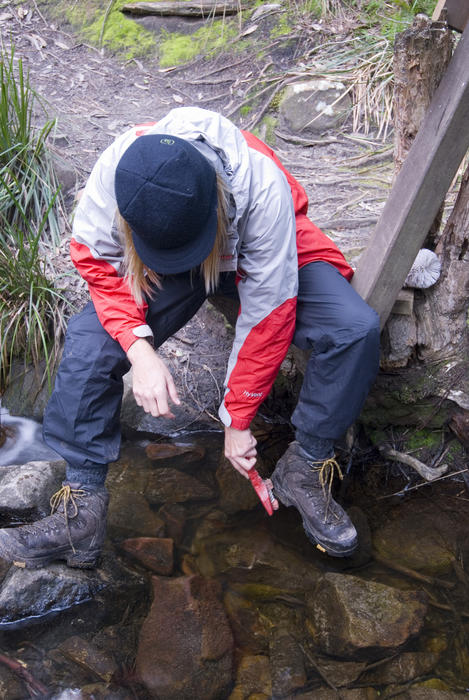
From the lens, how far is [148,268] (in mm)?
2096

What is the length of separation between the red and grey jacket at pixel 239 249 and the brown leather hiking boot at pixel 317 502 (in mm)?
381

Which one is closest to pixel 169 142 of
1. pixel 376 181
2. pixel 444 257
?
pixel 444 257

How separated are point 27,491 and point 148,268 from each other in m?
1.15

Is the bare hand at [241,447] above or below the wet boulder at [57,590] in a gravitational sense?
above

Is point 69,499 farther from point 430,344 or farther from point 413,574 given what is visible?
point 430,344

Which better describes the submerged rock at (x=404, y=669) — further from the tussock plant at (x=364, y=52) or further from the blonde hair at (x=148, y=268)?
the tussock plant at (x=364, y=52)

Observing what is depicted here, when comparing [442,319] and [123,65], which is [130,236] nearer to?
[442,319]

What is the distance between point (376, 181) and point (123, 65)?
9.40 feet

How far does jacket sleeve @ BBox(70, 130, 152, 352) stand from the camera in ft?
6.60

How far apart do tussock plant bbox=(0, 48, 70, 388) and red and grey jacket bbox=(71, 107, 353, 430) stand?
46.0 inches

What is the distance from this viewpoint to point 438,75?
2.28 meters

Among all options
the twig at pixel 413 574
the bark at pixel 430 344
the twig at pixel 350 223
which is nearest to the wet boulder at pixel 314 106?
the twig at pixel 350 223

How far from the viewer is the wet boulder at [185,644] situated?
2.01m

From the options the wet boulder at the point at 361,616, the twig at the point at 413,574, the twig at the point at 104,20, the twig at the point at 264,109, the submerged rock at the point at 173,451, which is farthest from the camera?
the twig at the point at 104,20
